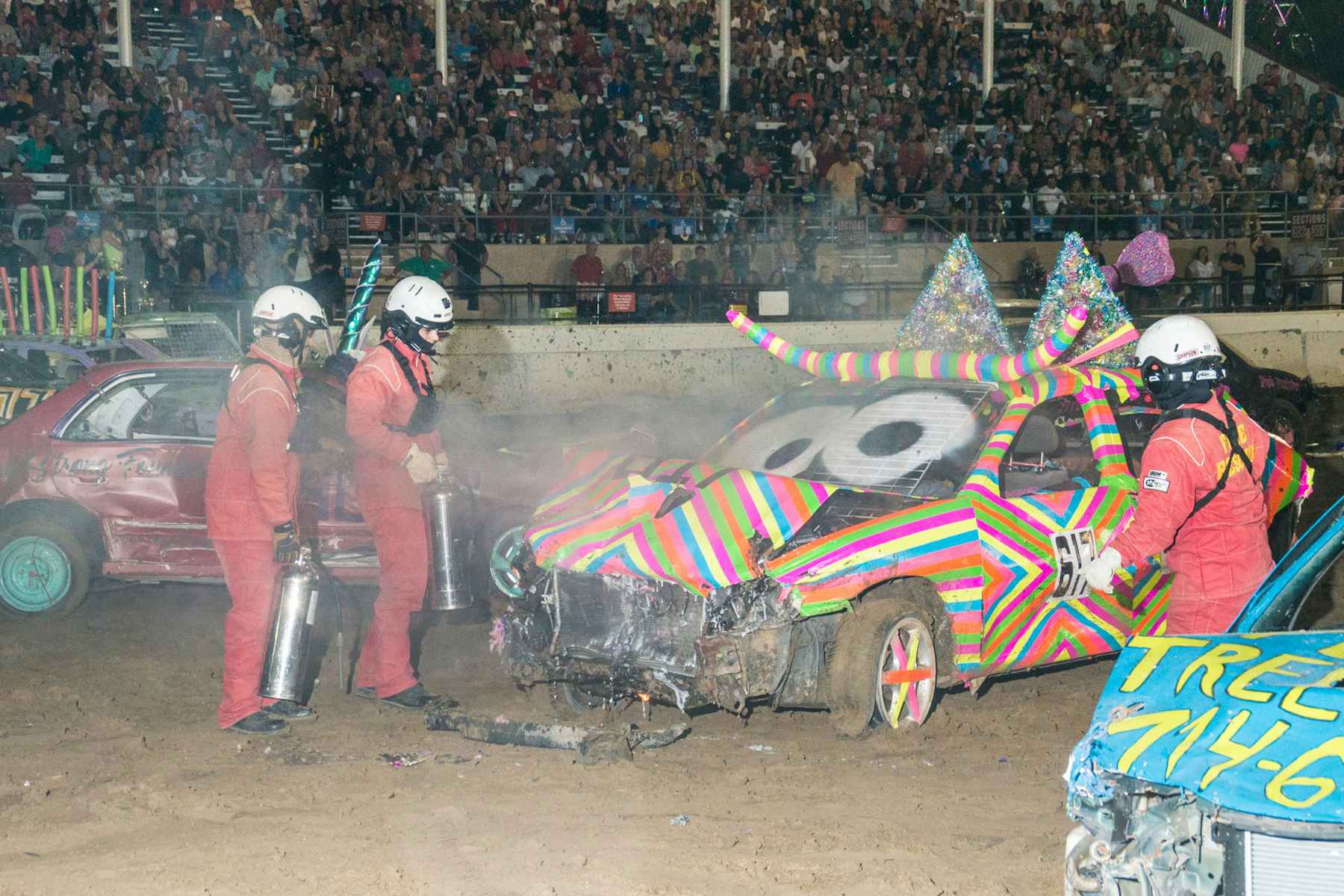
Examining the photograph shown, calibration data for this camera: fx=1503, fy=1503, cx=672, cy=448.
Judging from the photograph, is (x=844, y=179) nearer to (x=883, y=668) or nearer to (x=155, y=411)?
(x=155, y=411)

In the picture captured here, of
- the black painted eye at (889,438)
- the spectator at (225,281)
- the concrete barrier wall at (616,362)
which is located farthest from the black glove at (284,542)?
the spectator at (225,281)

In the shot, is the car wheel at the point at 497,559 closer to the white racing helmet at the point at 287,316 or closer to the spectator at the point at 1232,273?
the white racing helmet at the point at 287,316

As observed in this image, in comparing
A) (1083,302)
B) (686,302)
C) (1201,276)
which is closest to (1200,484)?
(1083,302)

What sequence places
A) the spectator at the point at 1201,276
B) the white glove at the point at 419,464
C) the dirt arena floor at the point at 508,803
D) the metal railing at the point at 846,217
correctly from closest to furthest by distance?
1. the dirt arena floor at the point at 508,803
2. the white glove at the point at 419,464
3. the metal railing at the point at 846,217
4. the spectator at the point at 1201,276

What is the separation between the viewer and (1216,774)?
332 centimetres

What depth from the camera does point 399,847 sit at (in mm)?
5102

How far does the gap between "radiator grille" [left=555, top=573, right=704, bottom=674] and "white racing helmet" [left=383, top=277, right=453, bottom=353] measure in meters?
1.49

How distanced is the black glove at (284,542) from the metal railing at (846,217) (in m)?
12.5

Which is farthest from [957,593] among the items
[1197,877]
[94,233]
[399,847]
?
[94,233]

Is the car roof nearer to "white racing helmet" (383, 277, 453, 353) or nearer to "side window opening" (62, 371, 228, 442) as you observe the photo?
"side window opening" (62, 371, 228, 442)

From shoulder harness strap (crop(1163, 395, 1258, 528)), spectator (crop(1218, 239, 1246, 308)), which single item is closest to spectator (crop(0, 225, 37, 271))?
shoulder harness strap (crop(1163, 395, 1258, 528))

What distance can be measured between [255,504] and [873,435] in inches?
110

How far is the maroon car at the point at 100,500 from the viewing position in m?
8.70

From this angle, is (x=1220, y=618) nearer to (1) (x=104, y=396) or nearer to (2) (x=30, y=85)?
(1) (x=104, y=396)
